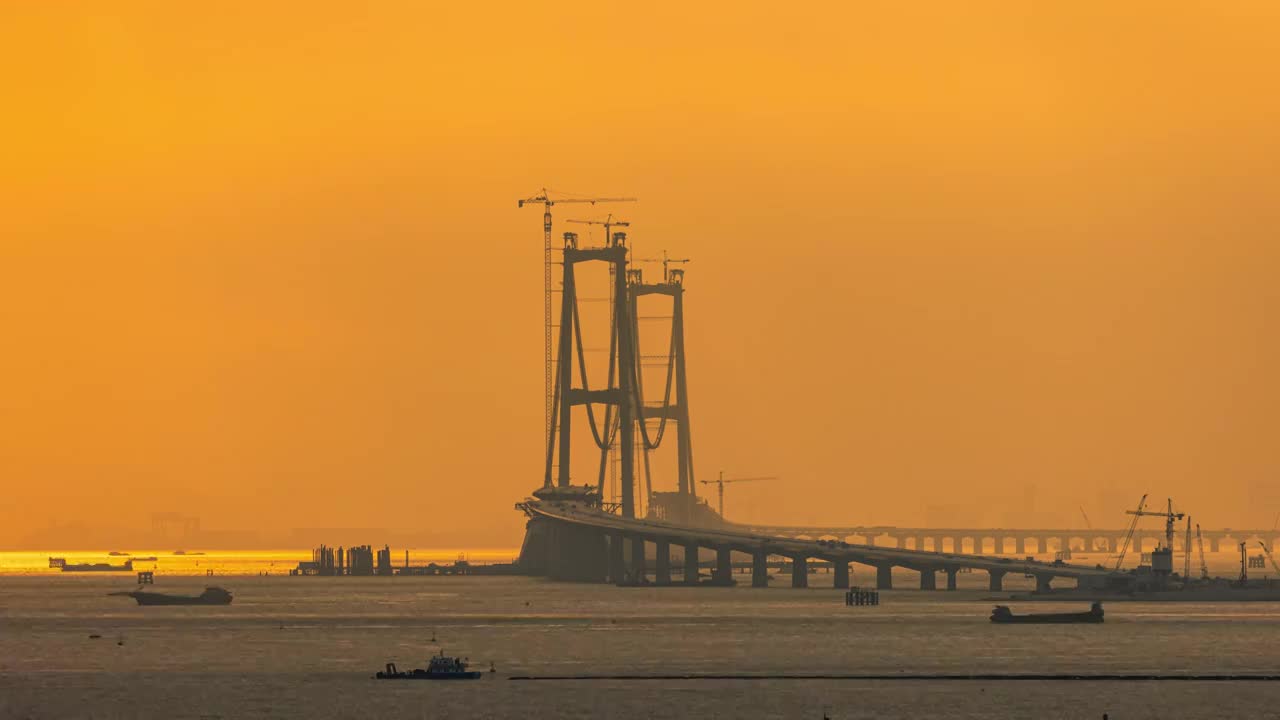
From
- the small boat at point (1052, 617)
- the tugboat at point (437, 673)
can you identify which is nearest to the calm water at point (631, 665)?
the tugboat at point (437, 673)

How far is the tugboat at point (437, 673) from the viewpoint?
12950 cm

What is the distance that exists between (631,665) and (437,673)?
13106mm

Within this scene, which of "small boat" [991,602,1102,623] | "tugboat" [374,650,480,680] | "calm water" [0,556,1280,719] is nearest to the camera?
"calm water" [0,556,1280,719]

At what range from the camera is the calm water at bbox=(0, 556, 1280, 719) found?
114 m

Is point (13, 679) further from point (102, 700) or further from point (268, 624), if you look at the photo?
point (268, 624)

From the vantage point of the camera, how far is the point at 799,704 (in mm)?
115000

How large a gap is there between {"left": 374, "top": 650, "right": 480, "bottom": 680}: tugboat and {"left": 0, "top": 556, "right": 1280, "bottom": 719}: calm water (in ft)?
5.87

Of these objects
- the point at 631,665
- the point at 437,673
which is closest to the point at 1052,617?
the point at 631,665

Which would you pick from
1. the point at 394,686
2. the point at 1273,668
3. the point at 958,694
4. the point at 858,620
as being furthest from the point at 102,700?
the point at 858,620

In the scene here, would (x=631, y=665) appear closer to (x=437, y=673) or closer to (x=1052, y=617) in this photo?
(x=437, y=673)

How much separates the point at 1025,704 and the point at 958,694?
223 inches

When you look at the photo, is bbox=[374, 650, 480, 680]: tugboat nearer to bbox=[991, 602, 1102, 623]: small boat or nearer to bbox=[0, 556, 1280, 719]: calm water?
bbox=[0, 556, 1280, 719]: calm water

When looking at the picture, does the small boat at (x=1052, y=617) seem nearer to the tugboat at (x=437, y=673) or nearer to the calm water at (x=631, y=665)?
the calm water at (x=631, y=665)

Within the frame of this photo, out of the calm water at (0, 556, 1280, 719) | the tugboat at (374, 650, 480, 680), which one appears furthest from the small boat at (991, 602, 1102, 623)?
the tugboat at (374, 650, 480, 680)
